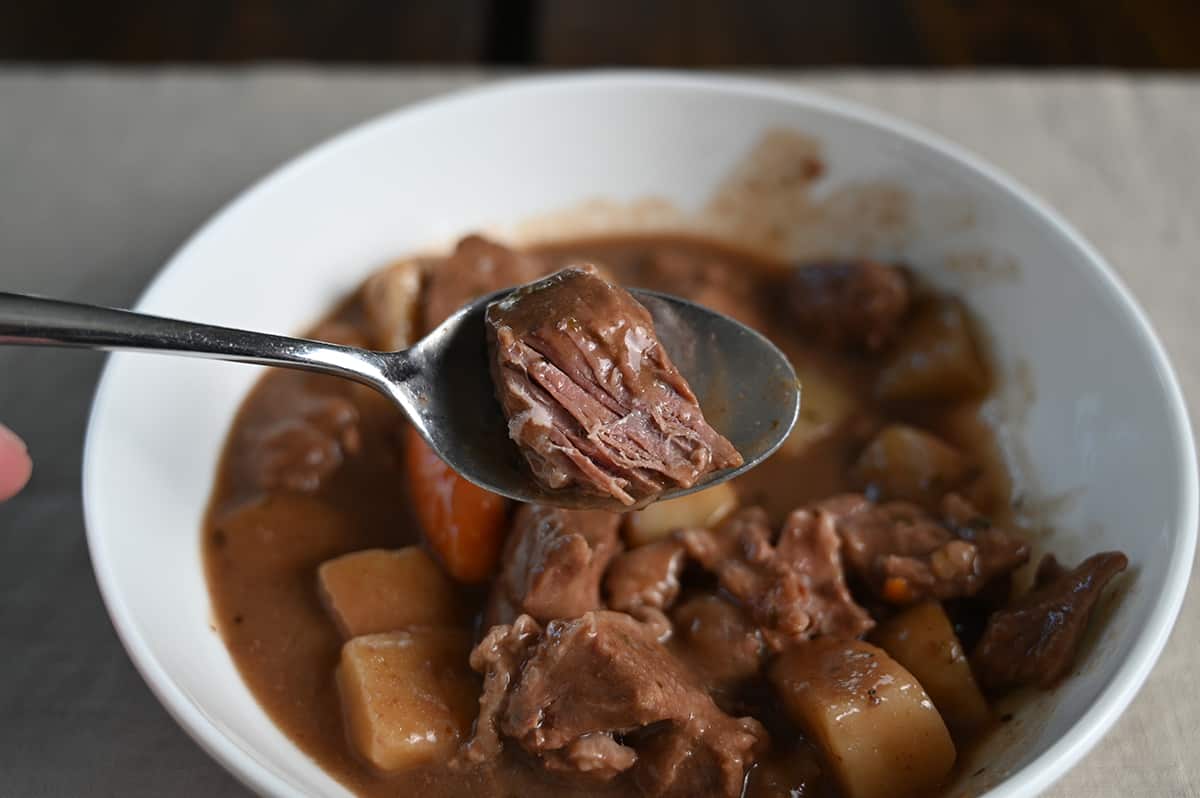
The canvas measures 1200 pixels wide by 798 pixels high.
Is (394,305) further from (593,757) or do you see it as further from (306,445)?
(593,757)

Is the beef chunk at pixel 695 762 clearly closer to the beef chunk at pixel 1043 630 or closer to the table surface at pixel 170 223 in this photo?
the beef chunk at pixel 1043 630

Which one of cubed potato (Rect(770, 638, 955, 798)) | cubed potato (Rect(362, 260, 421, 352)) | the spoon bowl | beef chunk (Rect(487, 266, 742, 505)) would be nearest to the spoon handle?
the spoon bowl

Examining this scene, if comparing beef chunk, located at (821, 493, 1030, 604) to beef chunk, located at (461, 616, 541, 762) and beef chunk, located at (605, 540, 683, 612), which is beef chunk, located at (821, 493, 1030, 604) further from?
beef chunk, located at (461, 616, 541, 762)

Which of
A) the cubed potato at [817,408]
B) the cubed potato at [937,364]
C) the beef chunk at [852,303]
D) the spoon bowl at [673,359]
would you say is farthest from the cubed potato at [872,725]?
the beef chunk at [852,303]

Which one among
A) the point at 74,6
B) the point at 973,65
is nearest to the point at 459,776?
the point at 973,65

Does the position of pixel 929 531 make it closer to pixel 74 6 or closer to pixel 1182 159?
pixel 1182 159
